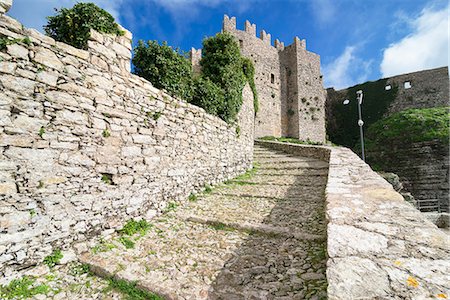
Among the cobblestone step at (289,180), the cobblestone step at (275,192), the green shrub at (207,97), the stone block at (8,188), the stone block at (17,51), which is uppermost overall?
the green shrub at (207,97)

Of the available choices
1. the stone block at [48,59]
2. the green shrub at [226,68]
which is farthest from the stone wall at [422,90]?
the stone block at [48,59]

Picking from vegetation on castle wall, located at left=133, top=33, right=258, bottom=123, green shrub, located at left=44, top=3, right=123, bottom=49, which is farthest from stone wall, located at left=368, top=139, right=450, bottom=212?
green shrub, located at left=44, top=3, right=123, bottom=49

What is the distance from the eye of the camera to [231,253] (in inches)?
117

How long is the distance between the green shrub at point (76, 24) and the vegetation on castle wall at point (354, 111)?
26.3 meters

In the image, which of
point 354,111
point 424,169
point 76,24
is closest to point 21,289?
point 76,24

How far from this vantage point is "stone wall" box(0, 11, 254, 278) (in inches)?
101

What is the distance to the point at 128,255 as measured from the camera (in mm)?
3031

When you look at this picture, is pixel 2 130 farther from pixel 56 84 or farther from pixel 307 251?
pixel 307 251

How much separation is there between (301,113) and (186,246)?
2292 cm

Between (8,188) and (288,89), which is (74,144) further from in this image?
(288,89)

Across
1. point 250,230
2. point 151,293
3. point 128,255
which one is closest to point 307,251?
point 250,230

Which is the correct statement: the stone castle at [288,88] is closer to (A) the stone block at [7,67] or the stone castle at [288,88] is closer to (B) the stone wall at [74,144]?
(B) the stone wall at [74,144]

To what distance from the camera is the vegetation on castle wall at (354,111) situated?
992 inches

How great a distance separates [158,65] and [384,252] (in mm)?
5035
